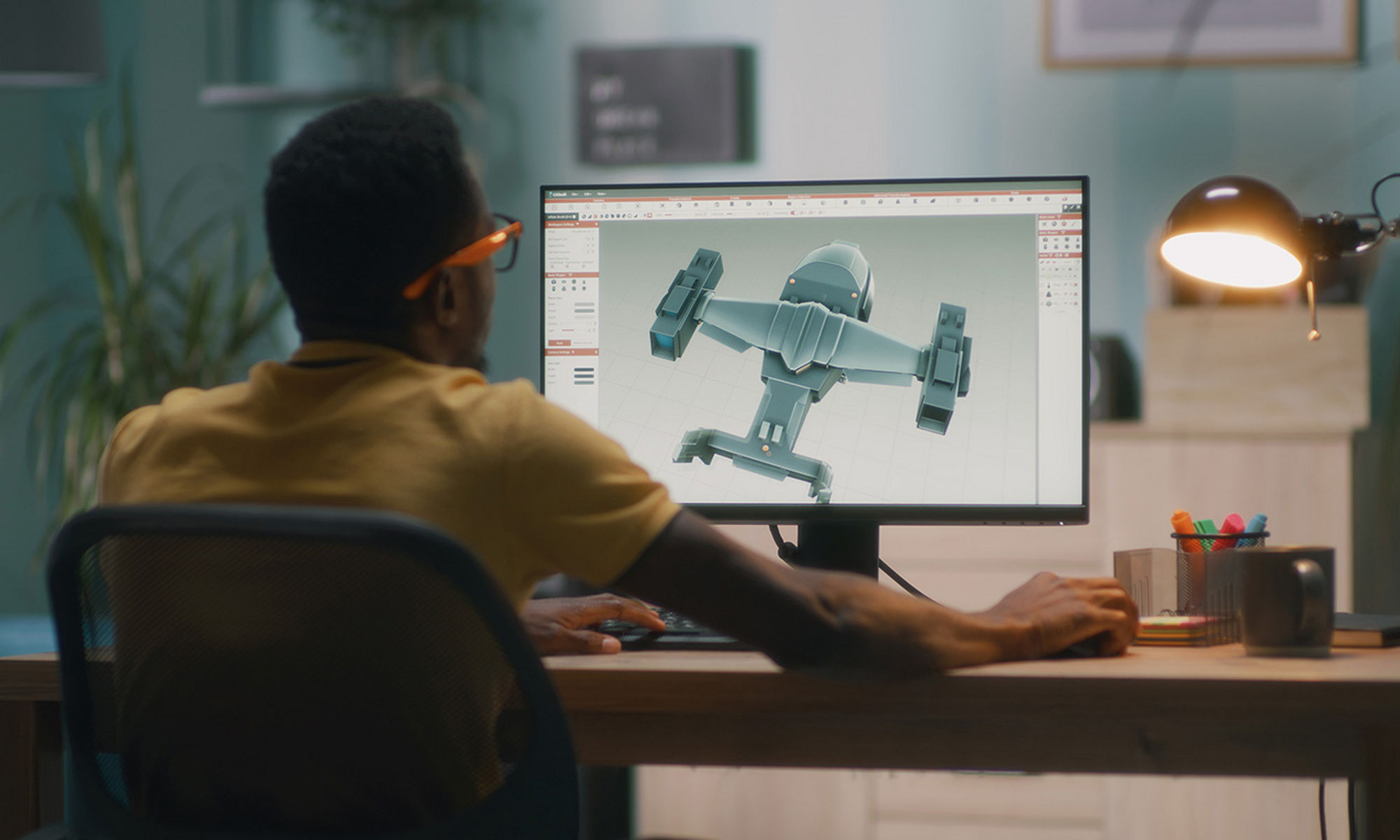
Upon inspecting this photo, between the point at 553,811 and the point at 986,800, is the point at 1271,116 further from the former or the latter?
the point at 553,811

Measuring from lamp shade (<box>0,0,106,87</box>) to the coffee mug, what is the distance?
189 centimetres

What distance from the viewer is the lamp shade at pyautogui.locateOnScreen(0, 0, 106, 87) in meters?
1.87

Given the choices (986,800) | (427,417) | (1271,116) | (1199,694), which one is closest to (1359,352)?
(1271,116)

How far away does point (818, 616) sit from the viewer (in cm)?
79

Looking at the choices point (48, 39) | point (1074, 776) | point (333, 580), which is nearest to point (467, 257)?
point (333, 580)

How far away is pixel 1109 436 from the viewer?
2.28 m

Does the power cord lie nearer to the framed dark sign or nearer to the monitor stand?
the monitor stand

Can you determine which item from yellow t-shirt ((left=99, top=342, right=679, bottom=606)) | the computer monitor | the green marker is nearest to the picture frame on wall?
the computer monitor

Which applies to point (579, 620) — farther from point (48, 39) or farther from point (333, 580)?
point (48, 39)

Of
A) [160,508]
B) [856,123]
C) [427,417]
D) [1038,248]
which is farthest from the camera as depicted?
[856,123]

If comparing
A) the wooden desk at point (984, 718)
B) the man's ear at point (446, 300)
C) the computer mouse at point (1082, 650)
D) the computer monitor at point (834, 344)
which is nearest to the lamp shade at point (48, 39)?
the computer monitor at point (834, 344)

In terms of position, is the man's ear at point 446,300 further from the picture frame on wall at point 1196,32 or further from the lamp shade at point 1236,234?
the picture frame on wall at point 1196,32

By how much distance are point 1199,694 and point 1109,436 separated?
1.55 metres

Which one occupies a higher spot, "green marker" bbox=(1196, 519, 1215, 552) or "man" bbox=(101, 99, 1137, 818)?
"man" bbox=(101, 99, 1137, 818)
